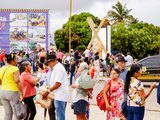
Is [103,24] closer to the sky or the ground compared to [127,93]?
closer to the sky

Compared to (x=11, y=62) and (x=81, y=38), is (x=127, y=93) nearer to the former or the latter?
(x=11, y=62)

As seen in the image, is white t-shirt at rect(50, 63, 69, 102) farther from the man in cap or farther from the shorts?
the shorts

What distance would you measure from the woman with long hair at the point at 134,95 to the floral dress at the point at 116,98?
0.85 metres

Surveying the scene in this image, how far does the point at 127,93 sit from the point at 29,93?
3283mm

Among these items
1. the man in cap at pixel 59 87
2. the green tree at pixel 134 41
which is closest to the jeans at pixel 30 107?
the man in cap at pixel 59 87

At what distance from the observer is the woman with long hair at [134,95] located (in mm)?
8242

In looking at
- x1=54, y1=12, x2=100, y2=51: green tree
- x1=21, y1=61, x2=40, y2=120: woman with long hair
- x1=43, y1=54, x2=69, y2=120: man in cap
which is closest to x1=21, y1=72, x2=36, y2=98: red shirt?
x1=21, y1=61, x2=40, y2=120: woman with long hair

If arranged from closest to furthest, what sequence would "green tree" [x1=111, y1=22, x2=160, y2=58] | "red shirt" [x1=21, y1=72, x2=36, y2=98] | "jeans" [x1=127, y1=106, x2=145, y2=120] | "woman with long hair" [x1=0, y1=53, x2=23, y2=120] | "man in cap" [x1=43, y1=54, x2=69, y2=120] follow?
"jeans" [x1=127, y1=106, x2=145, y2=120] → "man in cap" [x1=43, y1=54, x2=69, y2=120] → "woman with long hair" [x1=0, y1=53, x2=23, y2=120] → "red shirt" [x1=21, y1=72, x2=36, y2=98] → "green tree" [x1=111, y1=22, x2=160, y2=58]

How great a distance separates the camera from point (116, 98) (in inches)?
365

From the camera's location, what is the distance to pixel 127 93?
8.39 m

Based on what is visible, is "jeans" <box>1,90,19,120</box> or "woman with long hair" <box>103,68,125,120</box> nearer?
Result: "woman with long hair" <box>103,68,125,120</box>

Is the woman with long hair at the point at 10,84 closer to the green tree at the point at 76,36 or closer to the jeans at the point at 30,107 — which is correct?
the jeans at the point at 30,107

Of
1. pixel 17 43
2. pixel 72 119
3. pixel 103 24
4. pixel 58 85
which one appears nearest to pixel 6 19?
pixel 17 43

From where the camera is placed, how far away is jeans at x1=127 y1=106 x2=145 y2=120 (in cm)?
819
